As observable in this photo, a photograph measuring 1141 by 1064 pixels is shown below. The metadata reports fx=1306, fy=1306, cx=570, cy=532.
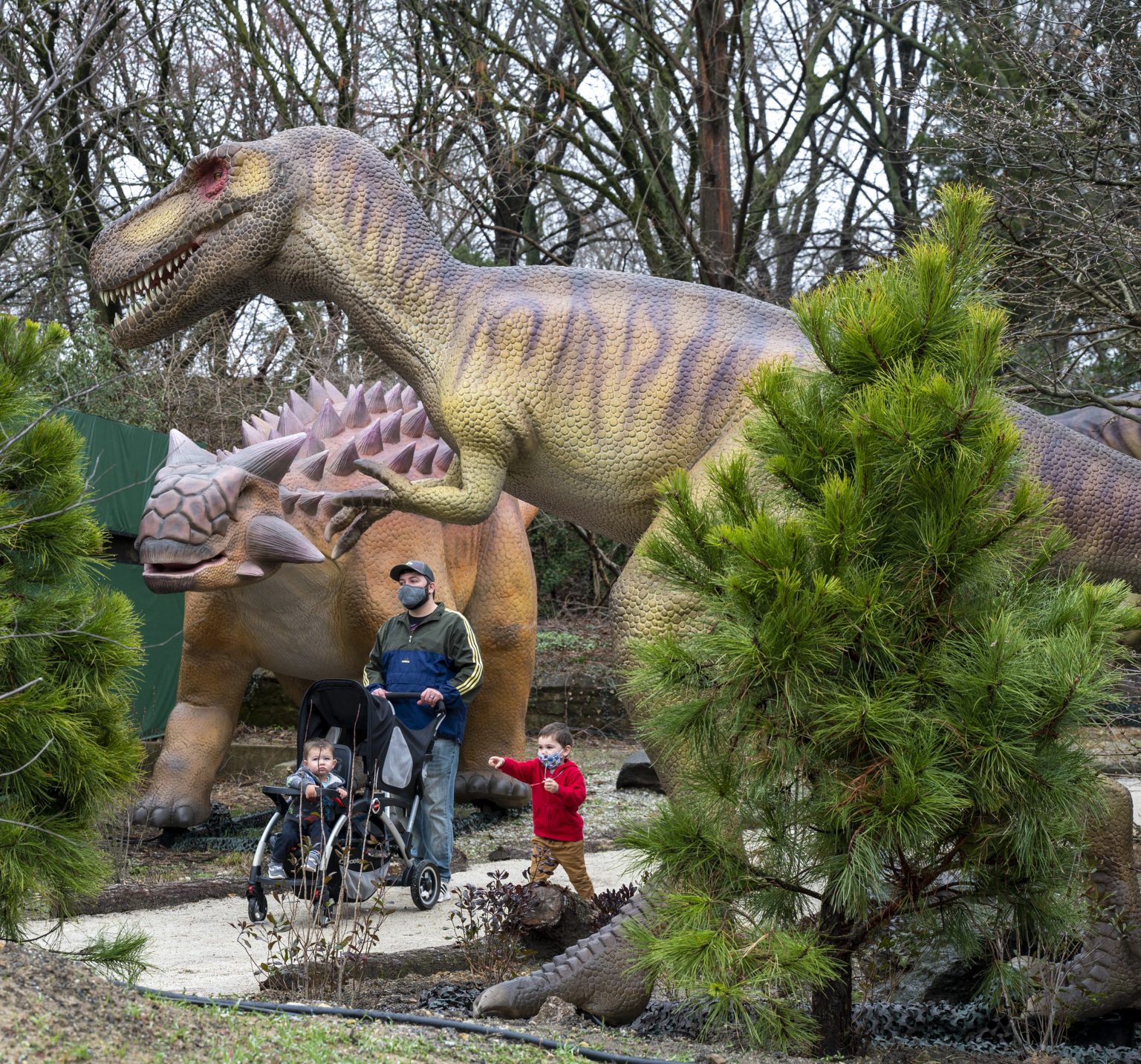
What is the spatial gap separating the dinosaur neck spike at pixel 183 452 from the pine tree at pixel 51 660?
6.73 feet

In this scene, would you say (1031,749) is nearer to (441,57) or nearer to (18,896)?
(18,896)

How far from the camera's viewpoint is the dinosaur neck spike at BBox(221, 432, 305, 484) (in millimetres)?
5871

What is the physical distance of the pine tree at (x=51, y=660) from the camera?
11.1 feet

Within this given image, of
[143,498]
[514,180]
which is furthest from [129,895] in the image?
[514,180]

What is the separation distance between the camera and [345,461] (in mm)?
6523

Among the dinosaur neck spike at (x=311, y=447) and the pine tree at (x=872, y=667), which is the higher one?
the dinosaur neck spike at (x=311, y=447)

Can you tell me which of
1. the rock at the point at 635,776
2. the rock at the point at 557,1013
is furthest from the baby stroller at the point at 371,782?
the rock at the point at 635,776

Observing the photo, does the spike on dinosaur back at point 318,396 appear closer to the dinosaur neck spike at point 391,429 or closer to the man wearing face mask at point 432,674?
the dinosaur neck spike at point 391,429

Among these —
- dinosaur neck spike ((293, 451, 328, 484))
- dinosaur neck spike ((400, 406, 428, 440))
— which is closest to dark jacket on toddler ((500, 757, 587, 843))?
dinosaur neck spike ((293, 451, 328, 484))

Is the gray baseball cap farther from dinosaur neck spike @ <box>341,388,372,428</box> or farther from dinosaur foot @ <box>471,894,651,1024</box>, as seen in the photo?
dinosaur foot @ <box>471,894,651,1024</box>

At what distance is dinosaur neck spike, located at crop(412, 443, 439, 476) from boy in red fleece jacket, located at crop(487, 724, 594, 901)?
2196 mm

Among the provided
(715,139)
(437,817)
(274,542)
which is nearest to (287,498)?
(274,542)

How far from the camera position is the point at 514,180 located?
12492 millimetres

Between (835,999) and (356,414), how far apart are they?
456 centimetres
